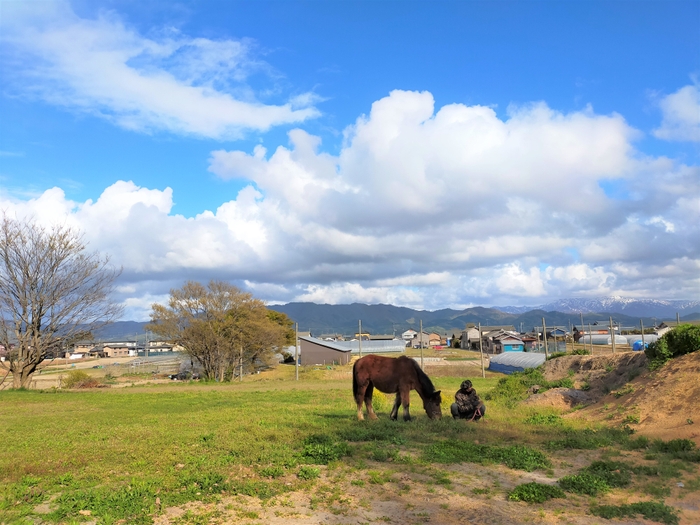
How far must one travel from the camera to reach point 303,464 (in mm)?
9500

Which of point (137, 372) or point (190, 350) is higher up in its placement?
point (190, 350)

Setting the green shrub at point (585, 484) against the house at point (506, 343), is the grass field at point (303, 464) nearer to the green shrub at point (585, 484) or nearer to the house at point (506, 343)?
the green shrub at point (585, 484)

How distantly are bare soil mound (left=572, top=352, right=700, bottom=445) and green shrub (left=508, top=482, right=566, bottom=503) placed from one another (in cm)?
561

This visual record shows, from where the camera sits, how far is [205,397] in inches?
1036

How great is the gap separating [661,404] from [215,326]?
4174 centimetres

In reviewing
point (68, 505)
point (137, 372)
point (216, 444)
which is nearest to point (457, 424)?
point (216, 444)

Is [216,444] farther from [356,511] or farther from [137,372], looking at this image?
[137,372]

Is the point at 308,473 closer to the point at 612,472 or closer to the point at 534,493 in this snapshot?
the point at 534,493

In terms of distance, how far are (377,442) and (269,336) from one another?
136 ft

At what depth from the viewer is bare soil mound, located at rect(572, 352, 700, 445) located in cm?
1262

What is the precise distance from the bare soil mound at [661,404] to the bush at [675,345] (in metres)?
0.59

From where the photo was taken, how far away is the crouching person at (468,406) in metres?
14.7

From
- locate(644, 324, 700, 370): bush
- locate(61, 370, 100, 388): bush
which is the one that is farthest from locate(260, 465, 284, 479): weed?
locate(61, 370, 100, 388): bush

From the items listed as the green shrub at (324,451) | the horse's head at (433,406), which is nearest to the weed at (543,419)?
the horse's head at (433,406)
